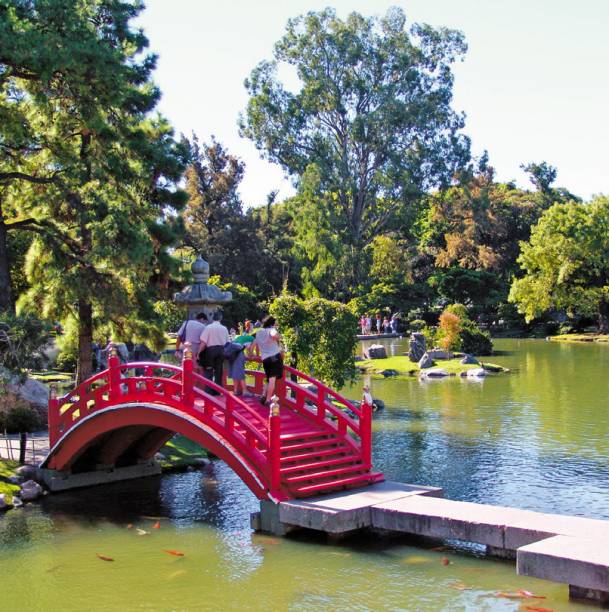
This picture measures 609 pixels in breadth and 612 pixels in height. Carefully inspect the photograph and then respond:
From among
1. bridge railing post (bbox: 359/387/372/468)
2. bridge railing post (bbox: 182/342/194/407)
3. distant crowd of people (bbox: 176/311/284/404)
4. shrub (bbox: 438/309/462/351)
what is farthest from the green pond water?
shrub (bbox: 438/309/462/351)

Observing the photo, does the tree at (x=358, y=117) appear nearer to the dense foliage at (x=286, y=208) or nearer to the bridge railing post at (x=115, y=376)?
the dense foliage at (x=286, y=208)

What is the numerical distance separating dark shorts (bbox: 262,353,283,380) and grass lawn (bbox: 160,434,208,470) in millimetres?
5570

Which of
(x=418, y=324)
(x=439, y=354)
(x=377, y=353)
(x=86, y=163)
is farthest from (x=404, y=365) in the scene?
(x=86, y=163)

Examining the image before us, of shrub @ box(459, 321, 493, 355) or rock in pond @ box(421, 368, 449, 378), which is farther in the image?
shrub @ box(459, 321, 493, 355)

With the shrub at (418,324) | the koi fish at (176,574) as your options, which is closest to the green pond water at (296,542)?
the koi fish at (176,574)

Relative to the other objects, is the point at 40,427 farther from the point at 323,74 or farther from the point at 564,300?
the point at 564,300

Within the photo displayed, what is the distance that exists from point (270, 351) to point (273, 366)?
304mm

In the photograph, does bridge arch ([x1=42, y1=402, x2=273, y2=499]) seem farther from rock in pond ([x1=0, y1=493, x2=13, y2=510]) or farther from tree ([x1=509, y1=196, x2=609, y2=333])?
tree ([x1=509, y1=196, x2=609, y2=333])

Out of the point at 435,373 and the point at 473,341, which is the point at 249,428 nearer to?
the point at 435,373

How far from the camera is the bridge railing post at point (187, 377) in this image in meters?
15.4

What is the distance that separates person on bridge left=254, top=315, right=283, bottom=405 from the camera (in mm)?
15836

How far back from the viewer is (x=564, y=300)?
2226 inches

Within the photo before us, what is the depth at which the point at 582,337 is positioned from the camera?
185 ft

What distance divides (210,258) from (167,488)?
4460 centimetres
